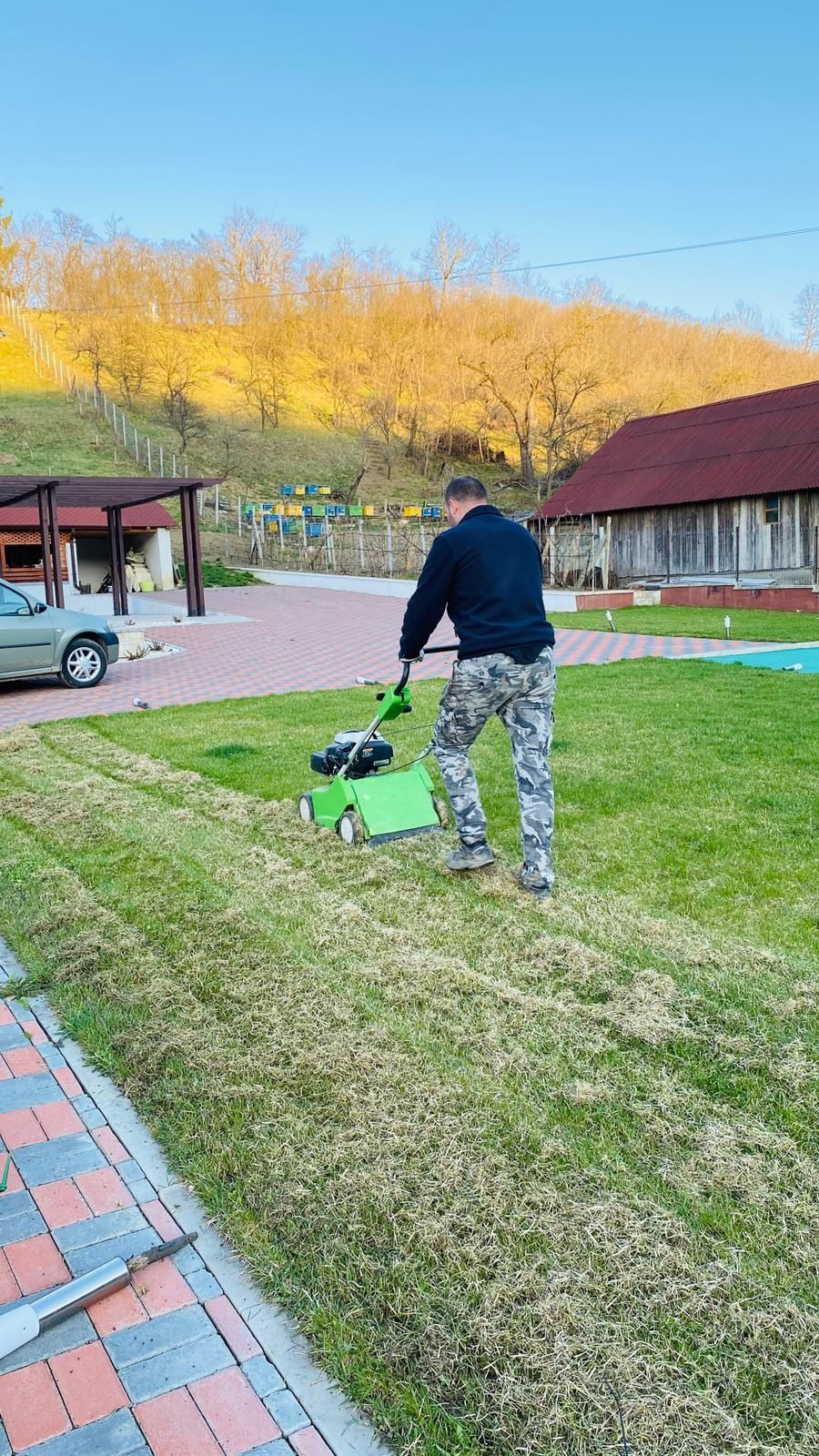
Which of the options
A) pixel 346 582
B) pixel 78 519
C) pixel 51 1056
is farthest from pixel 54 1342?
pixel 78 519

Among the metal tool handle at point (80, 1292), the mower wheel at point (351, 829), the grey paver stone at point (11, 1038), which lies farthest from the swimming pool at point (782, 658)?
the metal tool handle at point (80, 1292)

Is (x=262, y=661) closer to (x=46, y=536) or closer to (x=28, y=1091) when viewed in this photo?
(x=46, y=536)

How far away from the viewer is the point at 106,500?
21.7m

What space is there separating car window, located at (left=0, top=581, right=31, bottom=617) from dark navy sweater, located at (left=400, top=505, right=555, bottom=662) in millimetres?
8507

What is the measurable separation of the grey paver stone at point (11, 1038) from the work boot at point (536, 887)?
7.08 feet

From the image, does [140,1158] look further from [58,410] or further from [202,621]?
[58,410]

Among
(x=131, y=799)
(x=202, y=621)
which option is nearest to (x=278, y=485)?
(x=202, y=621)

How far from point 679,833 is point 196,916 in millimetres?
2546

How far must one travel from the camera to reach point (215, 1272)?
2250mm

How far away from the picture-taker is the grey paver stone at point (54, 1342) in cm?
204

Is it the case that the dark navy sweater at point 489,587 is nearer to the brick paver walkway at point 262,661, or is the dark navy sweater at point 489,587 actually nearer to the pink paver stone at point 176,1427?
the pink paver stone at point 176,1427

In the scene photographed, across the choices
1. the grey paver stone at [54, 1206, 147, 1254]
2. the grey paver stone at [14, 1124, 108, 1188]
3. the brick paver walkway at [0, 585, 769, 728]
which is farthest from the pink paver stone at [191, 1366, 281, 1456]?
the brick paver walkway at [0, 585, 769, 728]

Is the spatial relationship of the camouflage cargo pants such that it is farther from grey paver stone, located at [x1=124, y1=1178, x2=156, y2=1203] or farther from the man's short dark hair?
grey paver stone, located at [x1=124, y1=1178, x2=156, y2=1203]

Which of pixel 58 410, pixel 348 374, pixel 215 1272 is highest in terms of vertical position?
pixel 348 374
